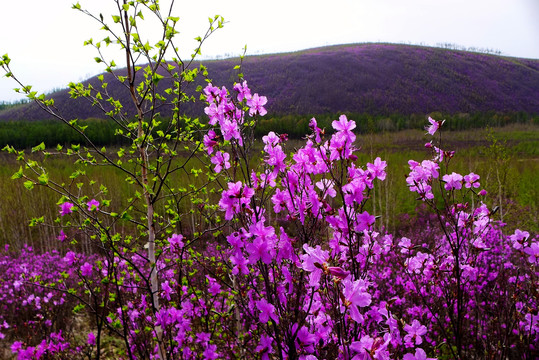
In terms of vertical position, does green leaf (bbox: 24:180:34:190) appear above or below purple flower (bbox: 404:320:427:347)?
above

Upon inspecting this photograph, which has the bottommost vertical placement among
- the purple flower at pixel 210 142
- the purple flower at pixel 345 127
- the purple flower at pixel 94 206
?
the purple flower at pixel 94 206

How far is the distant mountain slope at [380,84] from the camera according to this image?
34.2 m

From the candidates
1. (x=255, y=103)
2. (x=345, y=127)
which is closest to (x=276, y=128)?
(x=255, y=103)

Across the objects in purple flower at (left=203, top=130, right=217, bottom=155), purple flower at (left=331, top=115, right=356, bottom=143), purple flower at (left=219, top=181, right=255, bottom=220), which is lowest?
purple flower at (left=219, top=181, right=255, bottom=220)

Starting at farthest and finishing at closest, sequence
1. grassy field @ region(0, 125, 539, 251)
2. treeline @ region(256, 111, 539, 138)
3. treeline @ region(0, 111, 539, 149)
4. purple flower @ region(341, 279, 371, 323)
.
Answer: treeline @ region(256, 111, 539, 138) < treeline @ region(0, 111, 539, 149) < grassy field @ region(0, 125, 539, 251) < purple flower @ region(341, 279, 371, 323)

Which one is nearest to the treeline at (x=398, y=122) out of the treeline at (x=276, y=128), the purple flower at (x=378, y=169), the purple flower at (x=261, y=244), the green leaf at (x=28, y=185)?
the treeline at (x=276, y=128)

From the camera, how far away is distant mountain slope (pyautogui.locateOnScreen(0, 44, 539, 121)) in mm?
34219

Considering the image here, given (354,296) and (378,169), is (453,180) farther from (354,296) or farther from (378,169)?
(354,296)

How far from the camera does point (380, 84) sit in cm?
3750

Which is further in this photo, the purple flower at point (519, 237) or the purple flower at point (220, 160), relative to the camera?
the purple flower at point (519, 237)

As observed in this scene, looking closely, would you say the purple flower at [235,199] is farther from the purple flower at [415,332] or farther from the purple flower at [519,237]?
the purple flower at [519,237]

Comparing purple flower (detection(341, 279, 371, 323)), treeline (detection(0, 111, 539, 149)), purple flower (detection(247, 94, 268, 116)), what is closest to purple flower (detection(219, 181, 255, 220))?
purple flower (detection(341, 279, 371, 323))

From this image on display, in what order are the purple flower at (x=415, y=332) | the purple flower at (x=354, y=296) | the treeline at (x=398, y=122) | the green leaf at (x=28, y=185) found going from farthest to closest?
the treeline at (x=398, y=122), the green leaf at (x=28, y=185), the purple flower at (x=415, y=332), the purple flower at (x=354, y=296)

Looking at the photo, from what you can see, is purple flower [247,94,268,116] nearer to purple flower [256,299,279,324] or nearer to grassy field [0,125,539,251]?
purple flower [256,299,279,324]
